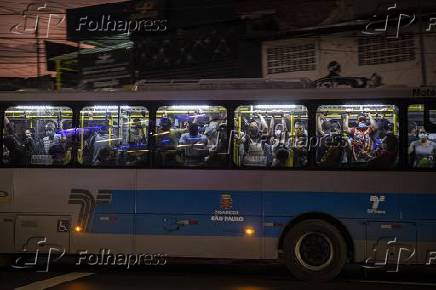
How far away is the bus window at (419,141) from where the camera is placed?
28.4 feet

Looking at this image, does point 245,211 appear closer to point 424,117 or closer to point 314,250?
point 314,250

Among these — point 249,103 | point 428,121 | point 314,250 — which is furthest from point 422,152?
point 249,103

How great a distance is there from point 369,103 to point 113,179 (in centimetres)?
432

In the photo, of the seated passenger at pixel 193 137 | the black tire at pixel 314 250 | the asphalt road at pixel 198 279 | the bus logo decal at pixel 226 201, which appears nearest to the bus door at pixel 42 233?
the asphalt road at pixel 198 279

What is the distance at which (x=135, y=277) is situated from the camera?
933cm

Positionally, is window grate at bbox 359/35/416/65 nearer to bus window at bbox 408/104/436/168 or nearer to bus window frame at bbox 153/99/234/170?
bus window at bbox 408/104/436/168

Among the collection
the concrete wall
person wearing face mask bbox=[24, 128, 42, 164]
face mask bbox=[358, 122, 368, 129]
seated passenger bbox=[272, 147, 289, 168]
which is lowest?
seated passenger bbox=[272, 147, 289, 168]

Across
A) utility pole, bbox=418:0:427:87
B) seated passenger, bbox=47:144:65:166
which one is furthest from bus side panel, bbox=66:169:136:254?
utility pole, bbox=418:0:427:87

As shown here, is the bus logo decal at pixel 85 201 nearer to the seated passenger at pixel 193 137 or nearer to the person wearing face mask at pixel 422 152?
the seated passenger at pixel 193 137

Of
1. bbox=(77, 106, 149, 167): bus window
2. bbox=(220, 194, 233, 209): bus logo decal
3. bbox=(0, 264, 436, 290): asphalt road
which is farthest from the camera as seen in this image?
bbox=(77, 106, 149, 167): bus window

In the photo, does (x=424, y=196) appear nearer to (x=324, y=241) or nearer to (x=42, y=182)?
(x=324, y=241)

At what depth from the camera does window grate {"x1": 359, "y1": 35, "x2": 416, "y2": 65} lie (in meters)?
15.8

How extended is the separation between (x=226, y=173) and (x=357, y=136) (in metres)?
2.14

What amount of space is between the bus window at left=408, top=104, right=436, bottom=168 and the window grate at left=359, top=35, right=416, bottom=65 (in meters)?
7.68
